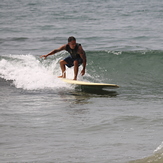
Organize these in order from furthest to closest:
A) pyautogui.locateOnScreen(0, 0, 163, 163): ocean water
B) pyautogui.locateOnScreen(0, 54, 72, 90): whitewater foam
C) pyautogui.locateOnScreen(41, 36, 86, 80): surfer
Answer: pyautogui.locateOnScreen(0, 54, 72, 90): whitewater foam, pyautogui.locateOnScreen(41, 36, 86, 80): surfer, pyautogui.locateOnScreen(0, 0, 163, 163): ocean water

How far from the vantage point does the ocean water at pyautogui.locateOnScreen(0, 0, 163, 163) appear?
472 centimetres

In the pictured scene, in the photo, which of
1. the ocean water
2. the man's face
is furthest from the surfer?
the ocean water

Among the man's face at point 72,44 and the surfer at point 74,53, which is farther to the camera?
the surfer at point 74,53

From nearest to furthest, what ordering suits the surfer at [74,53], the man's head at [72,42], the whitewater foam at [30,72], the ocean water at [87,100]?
the ocean water at [87,100]
the man's head at [72,42]
the surfer at [74,53]
the whitewater foam at [30,72]

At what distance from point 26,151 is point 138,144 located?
151 centimetres

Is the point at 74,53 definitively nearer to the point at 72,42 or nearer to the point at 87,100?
the point at 72,42

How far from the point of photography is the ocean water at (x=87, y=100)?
15.5ft

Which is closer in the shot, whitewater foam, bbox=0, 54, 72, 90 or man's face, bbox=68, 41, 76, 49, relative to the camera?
man's face, bbox=68, 41, 76, 49

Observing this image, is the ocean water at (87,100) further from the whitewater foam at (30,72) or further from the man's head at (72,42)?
the man's head at (72,42)

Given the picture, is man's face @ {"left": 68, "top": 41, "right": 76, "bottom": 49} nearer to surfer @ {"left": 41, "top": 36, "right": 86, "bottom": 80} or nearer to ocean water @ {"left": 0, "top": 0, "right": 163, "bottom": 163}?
surfer @ {"left": 41, "top": 36, "right": 86, "bottom": 80}

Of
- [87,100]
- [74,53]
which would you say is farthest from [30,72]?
[87,100]

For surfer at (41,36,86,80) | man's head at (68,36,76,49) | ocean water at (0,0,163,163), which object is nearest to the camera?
ocean water at (0,0,163,163)

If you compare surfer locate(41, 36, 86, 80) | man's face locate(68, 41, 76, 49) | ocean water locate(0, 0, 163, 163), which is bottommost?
ocean water locate(0, 0, 163, 163)

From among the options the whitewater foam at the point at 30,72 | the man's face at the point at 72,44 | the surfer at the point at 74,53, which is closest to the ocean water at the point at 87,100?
the whitewater foam at the point at 30,72
